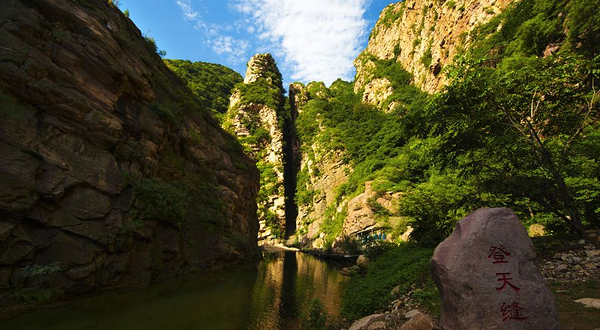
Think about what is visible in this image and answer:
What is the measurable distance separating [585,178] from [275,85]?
67.5 m

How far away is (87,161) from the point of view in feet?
36.4

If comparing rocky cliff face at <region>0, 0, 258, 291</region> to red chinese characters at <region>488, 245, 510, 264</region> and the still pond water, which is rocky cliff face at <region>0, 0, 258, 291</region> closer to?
the still pond water

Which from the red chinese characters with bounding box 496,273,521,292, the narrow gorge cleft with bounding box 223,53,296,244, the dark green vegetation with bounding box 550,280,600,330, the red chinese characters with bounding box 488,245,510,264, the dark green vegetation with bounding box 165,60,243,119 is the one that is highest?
the dark green vegetation with bounding box 165,60,243,119

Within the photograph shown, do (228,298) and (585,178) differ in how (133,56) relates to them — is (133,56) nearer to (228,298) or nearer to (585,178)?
(228,298)

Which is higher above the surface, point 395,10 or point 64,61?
point 395,10

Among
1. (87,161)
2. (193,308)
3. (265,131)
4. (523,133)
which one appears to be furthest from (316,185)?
(523,133)

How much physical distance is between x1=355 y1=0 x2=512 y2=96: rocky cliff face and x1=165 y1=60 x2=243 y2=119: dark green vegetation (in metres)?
36.0

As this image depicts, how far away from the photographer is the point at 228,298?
12039mm

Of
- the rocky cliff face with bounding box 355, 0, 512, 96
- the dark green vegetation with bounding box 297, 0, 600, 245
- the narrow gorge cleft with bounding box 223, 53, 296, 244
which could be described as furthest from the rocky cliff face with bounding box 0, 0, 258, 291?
the narrow gorge cleft with bounding box 223, 53, 296, 244

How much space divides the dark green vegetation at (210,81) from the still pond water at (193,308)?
175ft

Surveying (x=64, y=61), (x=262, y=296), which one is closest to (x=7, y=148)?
(x=64, y=61)

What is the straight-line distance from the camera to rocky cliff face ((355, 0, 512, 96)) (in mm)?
37688

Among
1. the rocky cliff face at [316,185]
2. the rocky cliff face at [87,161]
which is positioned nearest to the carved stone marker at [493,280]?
the rocky cliff face at [87,161]

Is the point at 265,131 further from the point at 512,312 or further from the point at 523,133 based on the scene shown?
the point at 512,312
